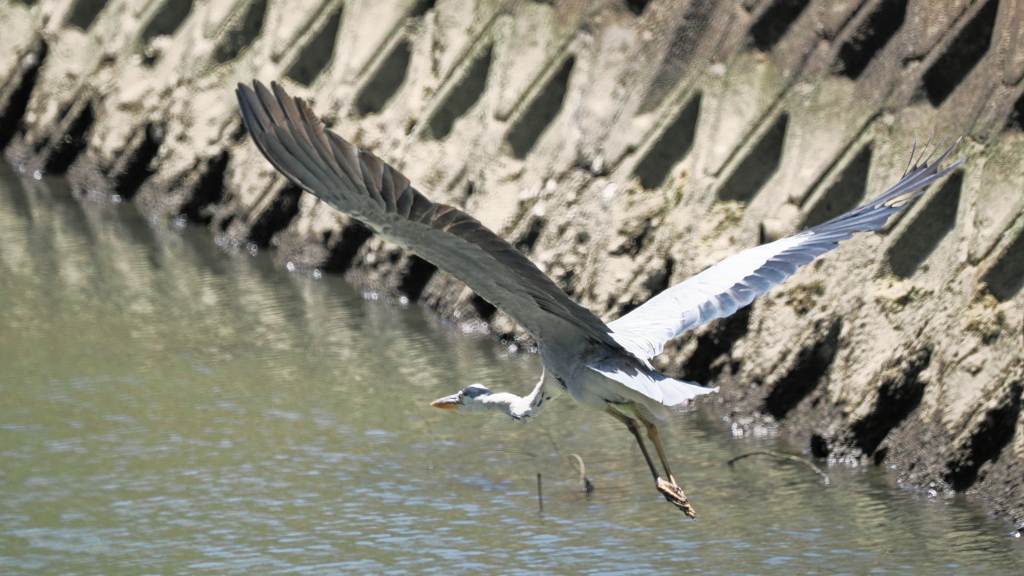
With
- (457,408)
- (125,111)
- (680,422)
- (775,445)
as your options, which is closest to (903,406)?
(775,445)

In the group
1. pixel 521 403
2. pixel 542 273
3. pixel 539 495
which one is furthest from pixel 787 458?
pixel 542 273

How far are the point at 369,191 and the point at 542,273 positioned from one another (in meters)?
0.71

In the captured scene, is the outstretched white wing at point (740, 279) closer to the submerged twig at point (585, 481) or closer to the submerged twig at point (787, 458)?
the submerged twig at point (585, 481)

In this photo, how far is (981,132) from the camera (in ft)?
28.3

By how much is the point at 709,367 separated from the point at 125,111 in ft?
24.2

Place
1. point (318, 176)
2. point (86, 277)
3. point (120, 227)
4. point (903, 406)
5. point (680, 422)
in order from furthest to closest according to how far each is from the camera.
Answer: point (120, 227) < point (86, 277) < point (680, 422) < point (903, 406) < point (318, 176)

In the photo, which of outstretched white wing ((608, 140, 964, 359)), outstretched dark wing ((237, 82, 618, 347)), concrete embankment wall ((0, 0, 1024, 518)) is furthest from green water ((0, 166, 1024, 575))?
outstretched dark wing ((237, 82, 618, 347))

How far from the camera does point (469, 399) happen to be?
694cm

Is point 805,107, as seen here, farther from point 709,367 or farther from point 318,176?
point 318,176

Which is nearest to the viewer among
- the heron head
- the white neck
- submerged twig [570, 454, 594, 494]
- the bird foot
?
the bird foot

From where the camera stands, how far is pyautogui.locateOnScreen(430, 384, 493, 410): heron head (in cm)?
691

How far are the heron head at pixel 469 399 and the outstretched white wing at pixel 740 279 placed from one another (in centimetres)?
71

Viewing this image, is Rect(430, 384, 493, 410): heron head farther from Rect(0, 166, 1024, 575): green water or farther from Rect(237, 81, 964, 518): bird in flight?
Rect(0, 166, 1024, 575): green water

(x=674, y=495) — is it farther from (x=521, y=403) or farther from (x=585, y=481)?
(x=585, y=481)
